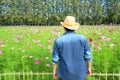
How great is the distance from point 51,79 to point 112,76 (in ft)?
2.82

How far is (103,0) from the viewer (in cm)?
3941

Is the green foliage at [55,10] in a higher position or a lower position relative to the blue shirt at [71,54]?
lower

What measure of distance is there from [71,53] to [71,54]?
11mm

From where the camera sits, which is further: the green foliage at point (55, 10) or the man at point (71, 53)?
the green foliage at point (55, 10)

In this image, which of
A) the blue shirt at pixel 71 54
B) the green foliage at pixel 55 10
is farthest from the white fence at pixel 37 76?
the green foliage at pixel 55 10

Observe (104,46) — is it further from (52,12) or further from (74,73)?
(52,12)

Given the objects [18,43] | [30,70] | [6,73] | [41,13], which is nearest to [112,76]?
[30,70]

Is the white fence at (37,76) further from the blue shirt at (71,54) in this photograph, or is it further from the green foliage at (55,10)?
the green foliage at (55,10)

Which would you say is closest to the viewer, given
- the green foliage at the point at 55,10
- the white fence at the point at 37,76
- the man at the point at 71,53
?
the man at the point at 71,53

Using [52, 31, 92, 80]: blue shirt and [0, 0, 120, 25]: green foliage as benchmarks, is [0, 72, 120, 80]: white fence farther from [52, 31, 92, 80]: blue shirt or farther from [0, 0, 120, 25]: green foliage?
[0, 0, 120, 25]: green foliage

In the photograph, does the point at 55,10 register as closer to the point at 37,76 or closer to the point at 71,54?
the point at 37,76

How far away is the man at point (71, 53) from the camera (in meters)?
3.17

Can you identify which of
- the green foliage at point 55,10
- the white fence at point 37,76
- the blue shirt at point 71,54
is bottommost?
the green foliage at point 55,10

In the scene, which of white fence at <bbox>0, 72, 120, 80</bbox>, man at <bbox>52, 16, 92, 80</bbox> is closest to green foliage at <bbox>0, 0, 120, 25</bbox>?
white fence at <bbox>0, 72, 120, 80</bbox>
